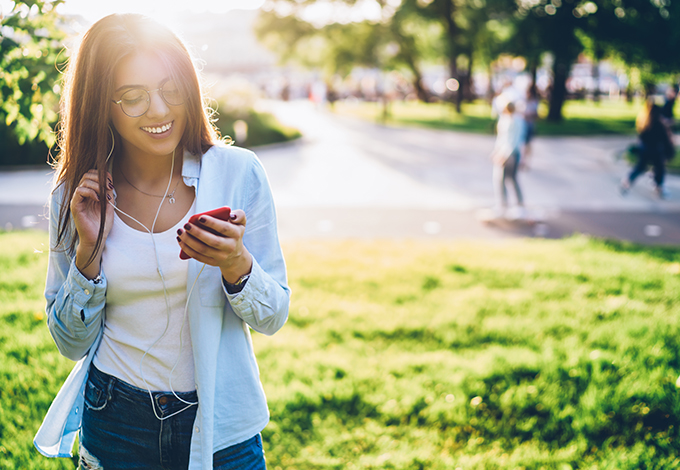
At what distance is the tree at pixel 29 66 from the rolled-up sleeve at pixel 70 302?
1.56 metres

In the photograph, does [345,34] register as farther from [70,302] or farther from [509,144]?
[70,302]

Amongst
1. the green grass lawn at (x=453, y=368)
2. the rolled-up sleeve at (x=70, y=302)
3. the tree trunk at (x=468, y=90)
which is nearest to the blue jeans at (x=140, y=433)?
the rolled-up sleeve at (x=70, y=302)

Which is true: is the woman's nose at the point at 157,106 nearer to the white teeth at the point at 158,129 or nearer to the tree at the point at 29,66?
the white teeth at the point at 158,129

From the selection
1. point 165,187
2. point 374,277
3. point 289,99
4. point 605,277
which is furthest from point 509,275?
point 289,99

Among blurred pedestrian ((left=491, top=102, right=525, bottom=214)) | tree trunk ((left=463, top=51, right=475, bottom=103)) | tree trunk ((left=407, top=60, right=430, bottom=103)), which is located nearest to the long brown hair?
blurred pedestrian ((left=491, top=102, right=525, bottom=214))

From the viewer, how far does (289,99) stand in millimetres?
43594

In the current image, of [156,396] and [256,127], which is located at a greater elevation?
[256,127]

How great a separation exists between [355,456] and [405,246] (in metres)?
4.37

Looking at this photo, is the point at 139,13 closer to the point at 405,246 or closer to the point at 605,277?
the point at 605,277

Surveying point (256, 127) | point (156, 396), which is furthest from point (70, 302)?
point (256, 127)

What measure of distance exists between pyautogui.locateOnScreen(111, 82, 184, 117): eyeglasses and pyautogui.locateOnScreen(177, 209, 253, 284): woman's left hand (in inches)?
18.0

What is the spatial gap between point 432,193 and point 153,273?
1021 cm

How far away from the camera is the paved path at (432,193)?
28.4 ft

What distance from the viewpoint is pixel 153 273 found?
154cm
